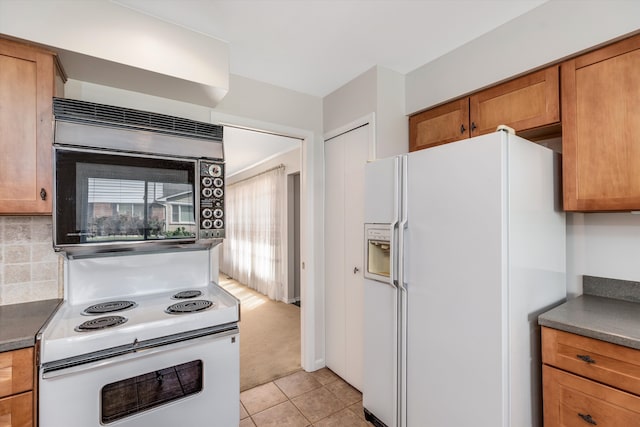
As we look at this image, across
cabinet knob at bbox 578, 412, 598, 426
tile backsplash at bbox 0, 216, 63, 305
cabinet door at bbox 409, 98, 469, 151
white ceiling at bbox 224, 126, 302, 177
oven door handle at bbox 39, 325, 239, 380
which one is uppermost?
white ceiling at bbox 224, 126, 302, 177

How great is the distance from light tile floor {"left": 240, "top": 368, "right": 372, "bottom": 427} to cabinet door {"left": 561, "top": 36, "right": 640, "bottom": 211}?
6.32 feet

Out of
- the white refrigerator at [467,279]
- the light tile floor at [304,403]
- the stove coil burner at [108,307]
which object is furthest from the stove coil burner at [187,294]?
the white refrigerator at [467,279]

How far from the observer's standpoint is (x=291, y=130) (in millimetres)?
2691

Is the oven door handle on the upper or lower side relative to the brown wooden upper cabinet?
lower

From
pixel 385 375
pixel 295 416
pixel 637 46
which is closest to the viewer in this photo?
pixel 637 46

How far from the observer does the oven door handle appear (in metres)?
1.26

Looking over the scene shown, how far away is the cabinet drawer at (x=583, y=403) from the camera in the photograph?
123 centimetres

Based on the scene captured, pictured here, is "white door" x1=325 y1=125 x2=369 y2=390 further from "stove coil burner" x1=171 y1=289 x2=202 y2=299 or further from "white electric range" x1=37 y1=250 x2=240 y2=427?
"stove coil burner" x1=171 y1=289 x2=202 y2=299

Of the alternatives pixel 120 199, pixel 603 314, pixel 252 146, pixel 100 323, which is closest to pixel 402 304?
pixel 603 314

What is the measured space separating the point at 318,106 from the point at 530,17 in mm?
1675

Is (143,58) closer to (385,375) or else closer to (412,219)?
(412,219)

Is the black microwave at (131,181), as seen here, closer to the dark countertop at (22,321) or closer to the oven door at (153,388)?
the dark countertop at (22,321)

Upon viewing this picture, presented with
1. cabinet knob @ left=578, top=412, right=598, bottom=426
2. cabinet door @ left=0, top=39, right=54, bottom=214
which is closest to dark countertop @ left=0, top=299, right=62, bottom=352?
cabinet door @ left=0, top=39, right=54, bottom=214

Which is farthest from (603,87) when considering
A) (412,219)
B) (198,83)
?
(198,83)
